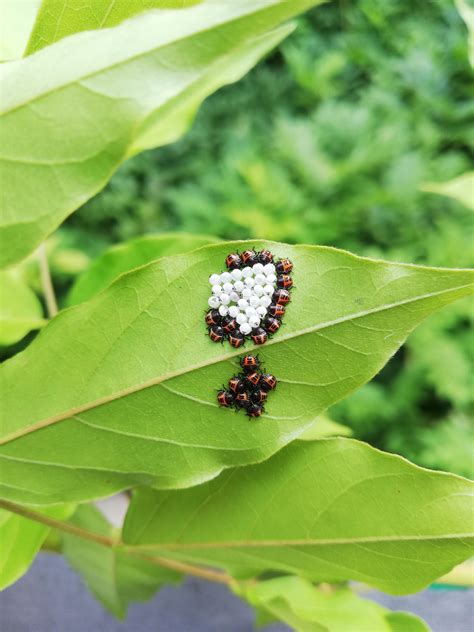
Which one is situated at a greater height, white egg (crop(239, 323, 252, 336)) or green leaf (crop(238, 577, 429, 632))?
white egg (crop(239, 323, 252, 336))

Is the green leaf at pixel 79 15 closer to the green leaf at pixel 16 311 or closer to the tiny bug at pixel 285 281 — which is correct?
the tiny bug at pixel 285 281

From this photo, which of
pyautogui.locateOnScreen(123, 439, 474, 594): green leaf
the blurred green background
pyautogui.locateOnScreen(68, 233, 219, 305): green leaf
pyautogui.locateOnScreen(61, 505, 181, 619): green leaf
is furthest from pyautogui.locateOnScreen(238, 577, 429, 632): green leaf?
the blurred green background

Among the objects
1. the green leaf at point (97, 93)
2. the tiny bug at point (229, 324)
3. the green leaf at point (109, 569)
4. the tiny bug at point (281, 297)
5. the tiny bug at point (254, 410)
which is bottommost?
the green leaf at point (109, 569)

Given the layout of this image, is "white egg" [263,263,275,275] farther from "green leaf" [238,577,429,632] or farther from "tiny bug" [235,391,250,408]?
"green leaf" [238,577,429,632]

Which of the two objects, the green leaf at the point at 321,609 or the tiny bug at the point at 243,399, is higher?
the tiny bug at the point at 243,399

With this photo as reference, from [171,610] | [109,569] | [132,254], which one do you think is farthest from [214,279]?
[171,610]

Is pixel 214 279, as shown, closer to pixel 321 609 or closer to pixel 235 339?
pixel 235 339

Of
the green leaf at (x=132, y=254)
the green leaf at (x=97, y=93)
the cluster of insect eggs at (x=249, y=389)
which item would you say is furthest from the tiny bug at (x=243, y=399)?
the green leaf at (x=132, y=254)
